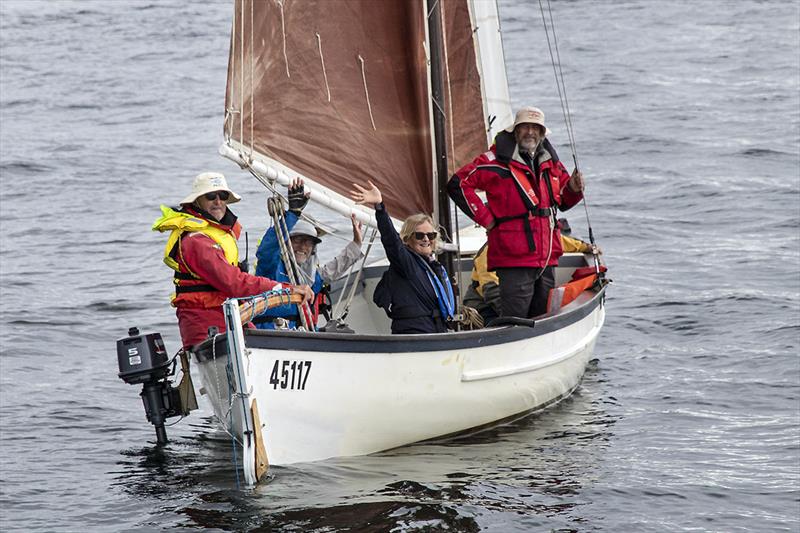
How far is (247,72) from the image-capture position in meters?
9.04

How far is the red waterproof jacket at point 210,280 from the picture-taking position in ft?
26.5

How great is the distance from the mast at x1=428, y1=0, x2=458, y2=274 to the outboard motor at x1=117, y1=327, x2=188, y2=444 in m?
2.51

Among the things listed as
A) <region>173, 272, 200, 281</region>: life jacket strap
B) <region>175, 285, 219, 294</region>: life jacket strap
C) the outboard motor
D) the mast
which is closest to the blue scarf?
the mast

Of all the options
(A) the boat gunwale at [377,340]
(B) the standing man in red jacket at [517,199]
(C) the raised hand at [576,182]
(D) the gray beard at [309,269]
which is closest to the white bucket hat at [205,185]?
(A) the boat gunwale at [377,340]

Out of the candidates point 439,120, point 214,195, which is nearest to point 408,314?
point 214,195

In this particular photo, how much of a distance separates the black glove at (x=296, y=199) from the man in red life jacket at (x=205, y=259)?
0.47 metres

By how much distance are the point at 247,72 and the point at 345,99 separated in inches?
34.6

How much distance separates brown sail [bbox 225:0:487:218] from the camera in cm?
902

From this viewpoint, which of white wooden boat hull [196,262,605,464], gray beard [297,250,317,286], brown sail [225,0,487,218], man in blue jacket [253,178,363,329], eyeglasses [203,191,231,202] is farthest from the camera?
gray beard [297,250,317,286]

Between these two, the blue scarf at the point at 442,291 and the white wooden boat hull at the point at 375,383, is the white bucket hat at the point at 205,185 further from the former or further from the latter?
the blue scarf at the point at 442,291

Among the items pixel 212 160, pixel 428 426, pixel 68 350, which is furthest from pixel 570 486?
pixel 212 160

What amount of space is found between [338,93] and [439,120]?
0.90 m

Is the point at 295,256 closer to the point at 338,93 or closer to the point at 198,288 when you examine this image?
the point at 198,288

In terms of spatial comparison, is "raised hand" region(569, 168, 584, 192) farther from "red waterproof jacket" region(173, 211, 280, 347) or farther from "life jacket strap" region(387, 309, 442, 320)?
"red waterproof jacket" region(173, 211, 280, 347)
